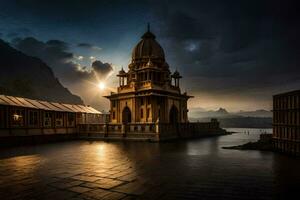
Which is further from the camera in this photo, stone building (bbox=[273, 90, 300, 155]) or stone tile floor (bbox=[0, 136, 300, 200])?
stone building (bbox=[273, 90, 300, 155])

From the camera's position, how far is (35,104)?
32375 mm

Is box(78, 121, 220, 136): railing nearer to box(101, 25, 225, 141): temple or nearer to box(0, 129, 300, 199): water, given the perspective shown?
box(101, 25, 225, 141): temple

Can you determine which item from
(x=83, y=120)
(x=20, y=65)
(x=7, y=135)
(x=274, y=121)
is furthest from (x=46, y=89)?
(x=274, y=121)

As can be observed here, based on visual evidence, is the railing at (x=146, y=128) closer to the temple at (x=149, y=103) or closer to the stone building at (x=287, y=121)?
the temple at (x=149, y=103)

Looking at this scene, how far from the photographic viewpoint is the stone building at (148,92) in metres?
38.7

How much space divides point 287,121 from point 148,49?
32769mm

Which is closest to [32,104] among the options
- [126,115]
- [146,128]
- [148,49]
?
[146,128]

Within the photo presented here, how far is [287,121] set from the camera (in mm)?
15898

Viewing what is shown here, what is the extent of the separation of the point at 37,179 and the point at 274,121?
1646cm

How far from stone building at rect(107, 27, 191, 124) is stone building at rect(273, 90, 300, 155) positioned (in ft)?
70.7

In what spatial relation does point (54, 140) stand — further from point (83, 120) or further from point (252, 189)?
point (252, 189)

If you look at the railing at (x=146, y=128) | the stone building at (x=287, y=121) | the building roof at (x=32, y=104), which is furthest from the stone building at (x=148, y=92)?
the stone building at (x=287, y=121)

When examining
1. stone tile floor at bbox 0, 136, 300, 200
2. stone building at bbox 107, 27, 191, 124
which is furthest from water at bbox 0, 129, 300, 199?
stone building at bbox 107, 27, 191, 124

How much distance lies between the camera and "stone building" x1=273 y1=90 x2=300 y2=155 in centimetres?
1482
